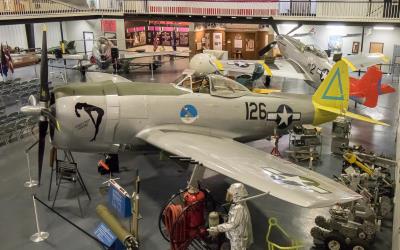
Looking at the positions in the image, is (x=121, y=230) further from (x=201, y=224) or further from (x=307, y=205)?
(x=307, y=205)

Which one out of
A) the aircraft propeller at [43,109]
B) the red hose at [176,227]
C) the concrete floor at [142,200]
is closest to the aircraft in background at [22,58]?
the concrete floor at [142,200]

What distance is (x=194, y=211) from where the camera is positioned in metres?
6.06

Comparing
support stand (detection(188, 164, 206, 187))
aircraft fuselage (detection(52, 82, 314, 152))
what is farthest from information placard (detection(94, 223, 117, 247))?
aircraft fuselage (detection(52, 82, 314, 152))

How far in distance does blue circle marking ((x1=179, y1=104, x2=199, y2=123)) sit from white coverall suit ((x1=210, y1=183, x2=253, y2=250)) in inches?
126

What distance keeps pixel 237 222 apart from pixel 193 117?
3.47 metres

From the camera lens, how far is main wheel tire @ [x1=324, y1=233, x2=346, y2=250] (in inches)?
248

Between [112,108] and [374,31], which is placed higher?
[374,31]

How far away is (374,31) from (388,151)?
1337 centimetres

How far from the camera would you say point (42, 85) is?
24.6 feet

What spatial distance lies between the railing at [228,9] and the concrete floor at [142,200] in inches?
315

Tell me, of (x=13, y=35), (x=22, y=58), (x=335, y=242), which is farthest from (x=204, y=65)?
(x=13, y=35)

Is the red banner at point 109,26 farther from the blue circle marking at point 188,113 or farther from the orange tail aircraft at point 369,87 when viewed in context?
the blue circle marking at point 188,113

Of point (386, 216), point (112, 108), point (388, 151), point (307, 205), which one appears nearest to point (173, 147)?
point (112, 108)

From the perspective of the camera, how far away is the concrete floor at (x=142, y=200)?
6887 millimetres
